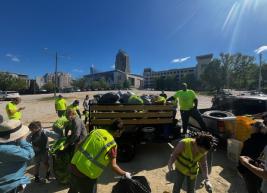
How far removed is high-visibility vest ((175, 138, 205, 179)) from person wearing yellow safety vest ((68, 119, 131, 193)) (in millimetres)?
900

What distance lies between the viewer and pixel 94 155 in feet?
7.95

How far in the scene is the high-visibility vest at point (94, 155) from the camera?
2.42m

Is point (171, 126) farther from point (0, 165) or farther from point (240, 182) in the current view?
point (0, 165)

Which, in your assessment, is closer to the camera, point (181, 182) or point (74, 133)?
point (181, 182)

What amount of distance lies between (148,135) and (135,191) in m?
3.28

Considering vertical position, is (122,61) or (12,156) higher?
(122,61)

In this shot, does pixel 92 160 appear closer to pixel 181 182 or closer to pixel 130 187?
pixel 130 187

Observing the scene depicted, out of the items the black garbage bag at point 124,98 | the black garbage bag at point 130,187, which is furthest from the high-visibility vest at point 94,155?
the black garbage bag at point 124,98

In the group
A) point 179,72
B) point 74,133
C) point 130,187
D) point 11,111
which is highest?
point 179,72

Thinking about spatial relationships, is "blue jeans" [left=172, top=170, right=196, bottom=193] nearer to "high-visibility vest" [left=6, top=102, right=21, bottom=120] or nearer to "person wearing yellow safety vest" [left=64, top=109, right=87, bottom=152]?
"person wearing yellow safety vest" [left=64, top=109, right=87, bottom=152]

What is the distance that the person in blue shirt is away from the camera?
2320 millimetres

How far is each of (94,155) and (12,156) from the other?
879 millimetres

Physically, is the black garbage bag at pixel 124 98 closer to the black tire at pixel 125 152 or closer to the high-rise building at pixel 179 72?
the black tire at pixel 125 152

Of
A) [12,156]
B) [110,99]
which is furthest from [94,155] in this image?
[110,99]
